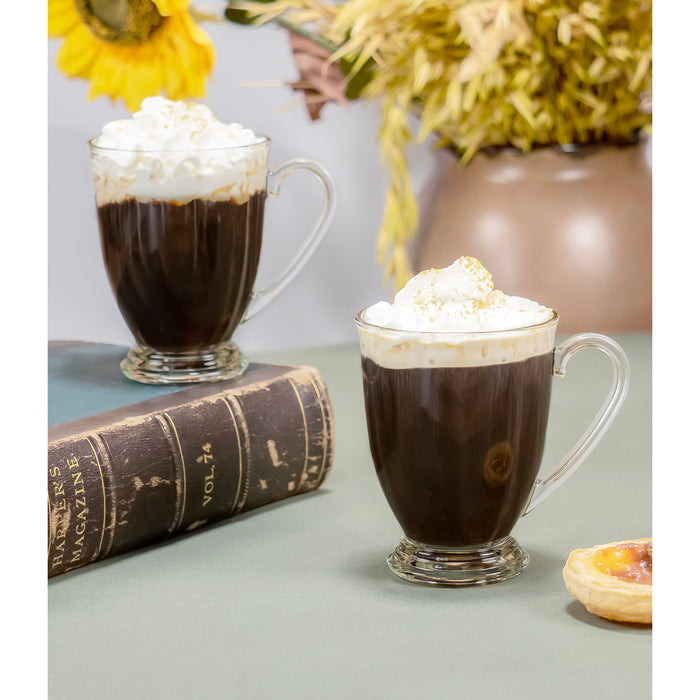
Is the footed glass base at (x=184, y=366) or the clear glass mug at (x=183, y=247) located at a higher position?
the clear glass mug at (x=183, y=247)

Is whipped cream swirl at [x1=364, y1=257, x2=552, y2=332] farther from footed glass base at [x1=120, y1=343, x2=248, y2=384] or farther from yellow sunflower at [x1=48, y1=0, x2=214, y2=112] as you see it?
yellow sunflower at [x1=48, y1=0, x2=214, y2=112]

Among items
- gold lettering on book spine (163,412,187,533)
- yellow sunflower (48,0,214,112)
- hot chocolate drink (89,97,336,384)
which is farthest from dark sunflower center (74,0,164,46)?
gold lettering on book spine (163,412,187,533)

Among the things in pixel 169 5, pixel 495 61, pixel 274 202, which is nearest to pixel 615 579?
pixel 169 5

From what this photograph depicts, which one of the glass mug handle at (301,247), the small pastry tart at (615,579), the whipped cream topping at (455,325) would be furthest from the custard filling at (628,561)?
the glass mug handle at (301,247)

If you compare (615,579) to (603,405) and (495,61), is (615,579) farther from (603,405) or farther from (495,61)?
(495,61)

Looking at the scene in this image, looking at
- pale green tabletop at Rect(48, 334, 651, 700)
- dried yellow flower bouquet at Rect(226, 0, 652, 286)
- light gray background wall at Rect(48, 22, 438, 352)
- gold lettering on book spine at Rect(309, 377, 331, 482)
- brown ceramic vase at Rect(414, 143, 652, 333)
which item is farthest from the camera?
light gray background wall at Rect(48, 22, 438, 352)

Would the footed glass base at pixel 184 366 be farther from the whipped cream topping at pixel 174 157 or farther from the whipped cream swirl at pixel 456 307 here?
the whipped cream swirl at pixel 456 307

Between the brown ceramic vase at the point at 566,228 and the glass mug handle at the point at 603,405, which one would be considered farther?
the brown ceramic vase at the point at 566,228
